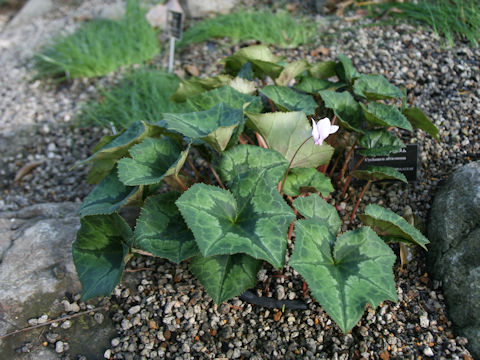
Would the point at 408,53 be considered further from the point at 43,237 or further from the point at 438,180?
the point at 43,237

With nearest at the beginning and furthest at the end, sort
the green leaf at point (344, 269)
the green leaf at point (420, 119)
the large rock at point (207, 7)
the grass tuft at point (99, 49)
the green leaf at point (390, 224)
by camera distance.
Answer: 1. the green leaf at point (344, 269)
2. the green leaf at point (390, 224)
3. the green leaf at point (420, 119)
4. the grass tuft at point (99, 49)
5. the large rock at point (207, 7)

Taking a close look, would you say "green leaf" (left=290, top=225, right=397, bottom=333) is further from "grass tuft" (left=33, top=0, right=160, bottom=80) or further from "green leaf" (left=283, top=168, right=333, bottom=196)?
"grass tuft" (left=33, top=0, right=160, bottom=80)

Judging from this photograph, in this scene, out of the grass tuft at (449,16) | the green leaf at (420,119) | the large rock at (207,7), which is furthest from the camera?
the large rock at (207,7)

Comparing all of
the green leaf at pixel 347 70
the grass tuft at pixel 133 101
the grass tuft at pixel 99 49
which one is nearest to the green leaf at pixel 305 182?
the green leaf at pixel 347 70

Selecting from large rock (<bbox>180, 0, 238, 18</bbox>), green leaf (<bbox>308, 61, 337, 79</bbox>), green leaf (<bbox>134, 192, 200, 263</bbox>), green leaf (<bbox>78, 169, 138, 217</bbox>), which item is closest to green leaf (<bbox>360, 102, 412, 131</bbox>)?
green leaf (<bbox>308, 61, 337, 79</bbox>)

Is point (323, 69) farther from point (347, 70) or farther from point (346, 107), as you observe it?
point (346, 107)

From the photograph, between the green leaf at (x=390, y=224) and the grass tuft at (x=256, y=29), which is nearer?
the green leaf at (x=390, y=224)

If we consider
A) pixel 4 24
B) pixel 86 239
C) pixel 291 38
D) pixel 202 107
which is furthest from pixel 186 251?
pixel 4 24

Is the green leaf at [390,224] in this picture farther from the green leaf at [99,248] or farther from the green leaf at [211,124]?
the green leaf at [99,248]
